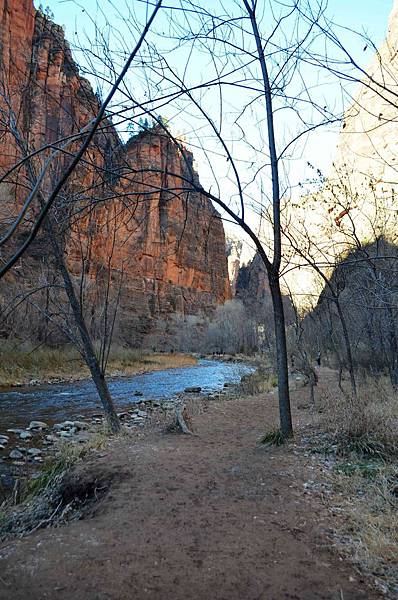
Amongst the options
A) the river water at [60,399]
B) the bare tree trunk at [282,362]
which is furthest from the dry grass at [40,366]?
the bare tree trunk at [282,362]

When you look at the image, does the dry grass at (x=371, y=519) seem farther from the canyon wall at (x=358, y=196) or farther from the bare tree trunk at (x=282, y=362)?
the canyon wall at (x=358, y=196)

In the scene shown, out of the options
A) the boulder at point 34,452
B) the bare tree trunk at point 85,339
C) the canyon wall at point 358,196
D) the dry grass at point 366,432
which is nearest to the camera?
the canyon wall at point 358,196

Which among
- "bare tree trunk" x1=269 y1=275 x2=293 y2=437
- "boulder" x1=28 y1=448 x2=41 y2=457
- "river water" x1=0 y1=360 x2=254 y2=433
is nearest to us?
"bare tree trunk" x1=269 y1=275 x2=293 y2=437

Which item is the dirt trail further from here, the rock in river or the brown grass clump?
the brown grass clump

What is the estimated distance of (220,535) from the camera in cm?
312

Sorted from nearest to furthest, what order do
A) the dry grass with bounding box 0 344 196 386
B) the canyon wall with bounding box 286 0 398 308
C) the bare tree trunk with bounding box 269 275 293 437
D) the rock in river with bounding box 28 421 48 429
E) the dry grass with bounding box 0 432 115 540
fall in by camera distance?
1. the dry grass with bounding box 0 432 115 540
2. the canyon wall with bounding box 286 0 398 308
3. the bare tree trunk with bounding box 269 275 293 437
4. the rock in river with bounding box 28 421 48 429
5. the dry grass with bounding box 0 344 196 386

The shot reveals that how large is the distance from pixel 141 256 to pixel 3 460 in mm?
53996

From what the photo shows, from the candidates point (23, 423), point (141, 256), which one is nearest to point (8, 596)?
point (23, 423)

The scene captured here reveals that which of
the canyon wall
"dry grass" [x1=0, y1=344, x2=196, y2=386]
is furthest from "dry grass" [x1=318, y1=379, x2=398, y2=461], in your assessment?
"dry grass" [x1=0, y1=344, x2=196, y2=386]

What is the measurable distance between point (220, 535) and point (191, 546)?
0.28 metres

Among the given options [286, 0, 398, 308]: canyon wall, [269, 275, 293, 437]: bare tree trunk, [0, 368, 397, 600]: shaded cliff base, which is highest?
[286, 0, 398, 308]: canyon wall

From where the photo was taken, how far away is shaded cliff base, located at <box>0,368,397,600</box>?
2434mm

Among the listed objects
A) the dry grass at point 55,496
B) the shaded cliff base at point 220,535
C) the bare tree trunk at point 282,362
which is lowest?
the dry grass at point 55,496

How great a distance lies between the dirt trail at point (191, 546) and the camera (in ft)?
7.88
